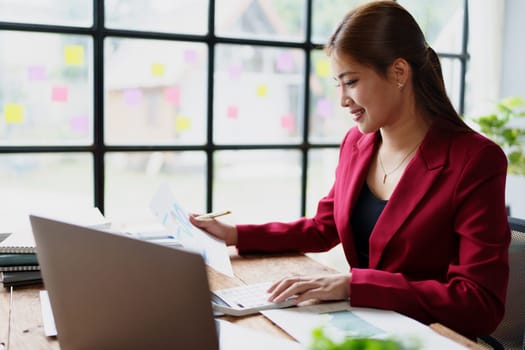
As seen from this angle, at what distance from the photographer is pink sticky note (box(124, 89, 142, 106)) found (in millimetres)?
2795

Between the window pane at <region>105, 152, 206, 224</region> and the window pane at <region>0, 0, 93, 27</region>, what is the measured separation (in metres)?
0.58

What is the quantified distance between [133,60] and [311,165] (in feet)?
→ 3.43

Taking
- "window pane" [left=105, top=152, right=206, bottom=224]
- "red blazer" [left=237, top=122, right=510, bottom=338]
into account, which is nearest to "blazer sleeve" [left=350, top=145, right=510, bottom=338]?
"red blazer" [left=237, top=122, right=510, bottom=338]

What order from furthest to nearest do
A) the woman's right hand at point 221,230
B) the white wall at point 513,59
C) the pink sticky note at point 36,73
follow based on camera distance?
the white wall at point 513,59 → the pink sticky note at point 36,73 → the woman's right hand at point 221,230

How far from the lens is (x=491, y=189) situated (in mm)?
1477

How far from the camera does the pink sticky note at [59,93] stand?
8.77 ft

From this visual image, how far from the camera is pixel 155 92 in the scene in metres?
2.87

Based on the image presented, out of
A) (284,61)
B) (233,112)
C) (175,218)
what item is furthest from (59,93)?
(175,218)

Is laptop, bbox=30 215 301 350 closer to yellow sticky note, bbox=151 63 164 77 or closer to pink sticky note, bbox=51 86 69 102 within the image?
pink sticky note, bbox=51 86 69 102

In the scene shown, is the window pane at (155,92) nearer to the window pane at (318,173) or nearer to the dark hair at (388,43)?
the window pane at (318,173)

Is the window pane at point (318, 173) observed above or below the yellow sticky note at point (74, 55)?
below

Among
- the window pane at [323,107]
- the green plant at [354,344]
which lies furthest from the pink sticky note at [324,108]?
the green plant at [354,344]

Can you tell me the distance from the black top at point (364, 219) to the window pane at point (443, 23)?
204 cm

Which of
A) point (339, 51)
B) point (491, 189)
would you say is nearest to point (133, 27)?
point (339, 51)
